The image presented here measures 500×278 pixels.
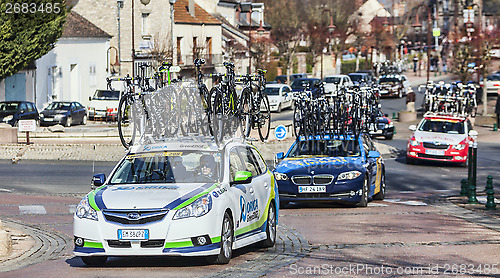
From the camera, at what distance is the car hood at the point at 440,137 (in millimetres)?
31764

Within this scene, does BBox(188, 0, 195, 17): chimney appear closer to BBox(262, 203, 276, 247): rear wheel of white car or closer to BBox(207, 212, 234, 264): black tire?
BBox(262, 203, 276, 247): rear wheel of white car

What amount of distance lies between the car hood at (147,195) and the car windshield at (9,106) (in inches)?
1273

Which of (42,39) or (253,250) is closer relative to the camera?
(253,250)

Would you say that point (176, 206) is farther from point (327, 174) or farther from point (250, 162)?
point (327, 174)

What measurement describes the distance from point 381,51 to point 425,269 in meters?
96.7

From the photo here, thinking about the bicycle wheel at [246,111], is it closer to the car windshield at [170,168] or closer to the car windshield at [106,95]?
the car windshield at [170,168]

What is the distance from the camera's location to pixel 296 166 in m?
19.4

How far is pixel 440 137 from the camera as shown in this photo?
32.1 meters

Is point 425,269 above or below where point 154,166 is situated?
below

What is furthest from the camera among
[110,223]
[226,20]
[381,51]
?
[381,51]

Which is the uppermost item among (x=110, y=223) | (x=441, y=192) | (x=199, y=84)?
(x=199, y=84)

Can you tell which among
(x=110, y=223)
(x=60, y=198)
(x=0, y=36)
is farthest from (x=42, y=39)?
(x=110, y=223)

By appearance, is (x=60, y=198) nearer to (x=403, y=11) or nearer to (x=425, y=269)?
(x=425, y=269)

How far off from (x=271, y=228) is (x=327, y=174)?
5686 millimetres
